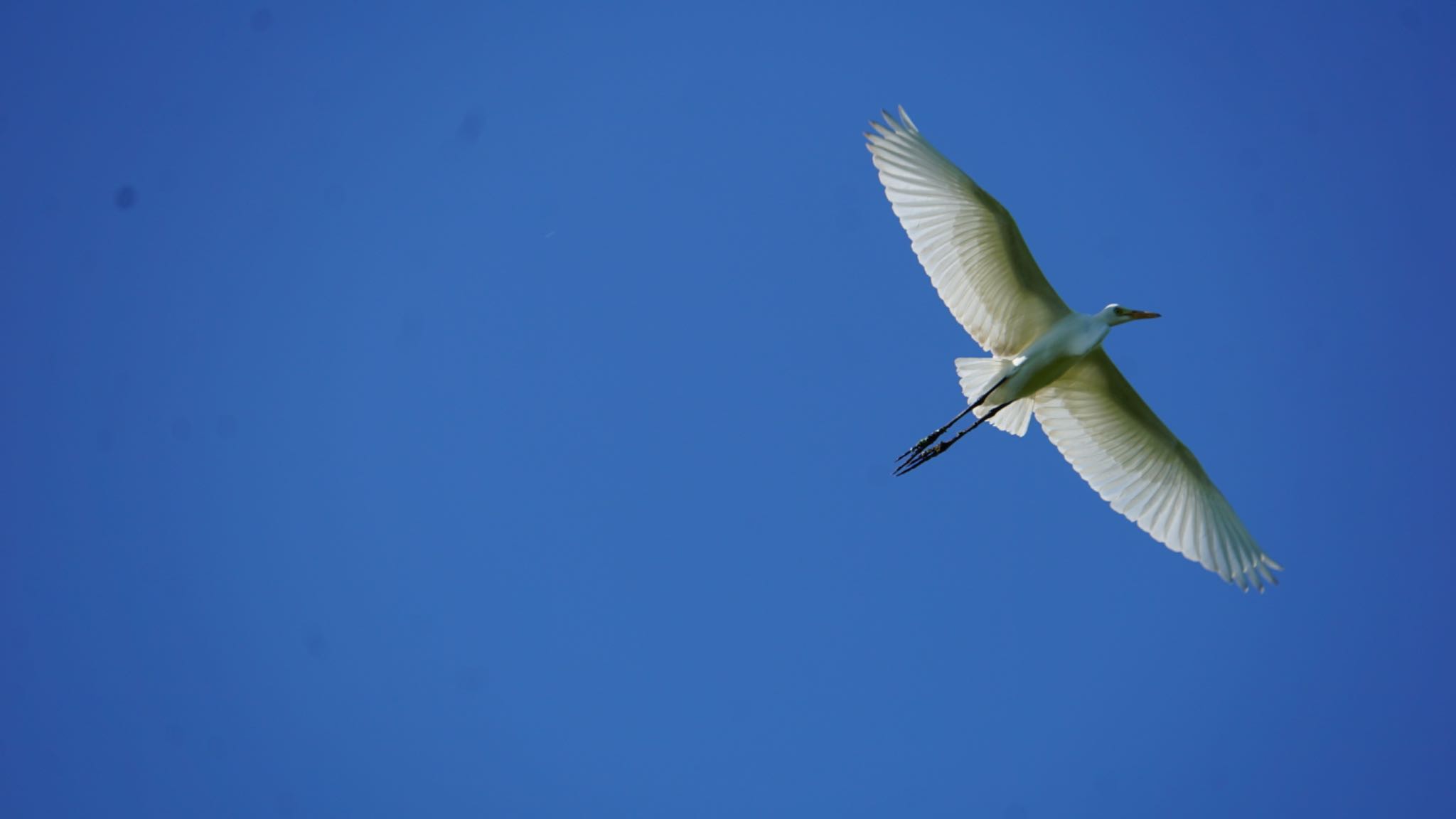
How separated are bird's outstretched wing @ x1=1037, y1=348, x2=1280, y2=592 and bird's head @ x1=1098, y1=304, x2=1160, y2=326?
304 mm

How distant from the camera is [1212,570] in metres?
10.9

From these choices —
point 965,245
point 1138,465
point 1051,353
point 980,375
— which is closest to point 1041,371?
point 1051,353

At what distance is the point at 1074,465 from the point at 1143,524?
A: 0.74 meters

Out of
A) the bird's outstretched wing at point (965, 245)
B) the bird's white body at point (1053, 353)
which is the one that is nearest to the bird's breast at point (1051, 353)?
the bird's white body at point (1053, 353)

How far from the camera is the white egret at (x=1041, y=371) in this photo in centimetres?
1030

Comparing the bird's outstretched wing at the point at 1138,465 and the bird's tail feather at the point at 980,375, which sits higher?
the bird's tail feather at the point at 980,375

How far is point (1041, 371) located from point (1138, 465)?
1528 millimetres

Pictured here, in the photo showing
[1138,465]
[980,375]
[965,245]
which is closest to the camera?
[965,245]

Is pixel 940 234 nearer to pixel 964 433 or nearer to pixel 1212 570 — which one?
pixel 964 433

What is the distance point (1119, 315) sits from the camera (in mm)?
10891

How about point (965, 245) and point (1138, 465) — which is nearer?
point (965, 245)

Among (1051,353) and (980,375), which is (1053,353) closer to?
(1051,353)

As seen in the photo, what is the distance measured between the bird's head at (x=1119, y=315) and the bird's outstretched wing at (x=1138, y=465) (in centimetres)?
30

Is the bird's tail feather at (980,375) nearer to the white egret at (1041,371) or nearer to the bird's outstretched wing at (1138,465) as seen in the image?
the white egret at (1041,371)
